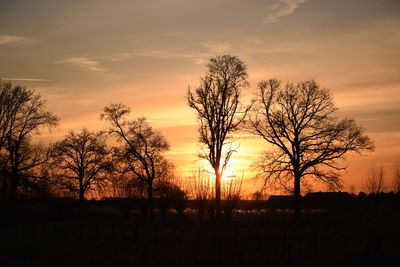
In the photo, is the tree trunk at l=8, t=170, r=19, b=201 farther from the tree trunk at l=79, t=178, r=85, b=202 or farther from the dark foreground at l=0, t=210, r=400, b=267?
the tree trunk at l=79, t=178, r=85, b=202

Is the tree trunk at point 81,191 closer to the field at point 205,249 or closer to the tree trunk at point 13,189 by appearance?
the tree trunk at point 13,189

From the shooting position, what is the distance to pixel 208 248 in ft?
81.4

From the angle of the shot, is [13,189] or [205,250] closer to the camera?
[205,250]

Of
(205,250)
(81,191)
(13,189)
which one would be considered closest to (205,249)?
(205,250)

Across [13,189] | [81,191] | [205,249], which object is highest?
[13,189]

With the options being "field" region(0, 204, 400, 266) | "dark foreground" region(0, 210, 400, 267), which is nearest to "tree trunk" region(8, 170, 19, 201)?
"field" region(0, 204, 400, 266)

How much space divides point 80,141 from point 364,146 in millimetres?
39024

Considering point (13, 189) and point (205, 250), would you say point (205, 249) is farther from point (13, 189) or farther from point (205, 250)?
point (13, 189)

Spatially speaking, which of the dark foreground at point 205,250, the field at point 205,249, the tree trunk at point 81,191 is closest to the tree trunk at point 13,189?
the field at point 205,249

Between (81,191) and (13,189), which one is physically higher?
(13,189)

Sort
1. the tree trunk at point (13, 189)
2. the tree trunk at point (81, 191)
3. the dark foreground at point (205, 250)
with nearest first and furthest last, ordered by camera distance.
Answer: the dark foreground at point (205, 250)
the tree trunk at point (13, 189)
the tree trunk at point (81, 191)

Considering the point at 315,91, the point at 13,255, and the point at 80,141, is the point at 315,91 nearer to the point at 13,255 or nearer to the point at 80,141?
the point at 13,255

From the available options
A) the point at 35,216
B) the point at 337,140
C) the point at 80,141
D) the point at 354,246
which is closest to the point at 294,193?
the point at 337,140

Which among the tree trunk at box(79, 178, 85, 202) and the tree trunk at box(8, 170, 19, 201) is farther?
the tree trunk at box(79, 178, 85, 202)
